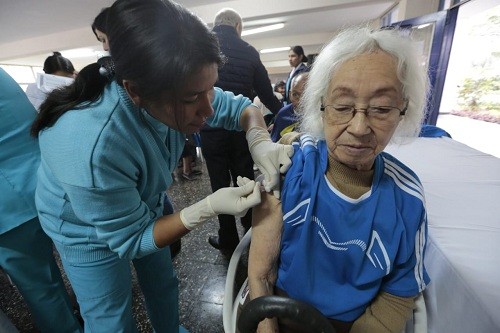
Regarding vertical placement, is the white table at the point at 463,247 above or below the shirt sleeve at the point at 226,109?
below

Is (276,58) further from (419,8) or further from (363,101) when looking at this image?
(363,101)

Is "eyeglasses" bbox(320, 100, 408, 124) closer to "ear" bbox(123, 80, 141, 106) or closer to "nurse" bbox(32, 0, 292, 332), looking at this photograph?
"nurse" bbox(32, 0, 292, 332)

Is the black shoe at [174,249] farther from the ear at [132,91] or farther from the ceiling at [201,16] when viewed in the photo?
the ceiling at [201,16]

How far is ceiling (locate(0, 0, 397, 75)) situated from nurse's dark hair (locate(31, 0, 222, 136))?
3379 millimetres

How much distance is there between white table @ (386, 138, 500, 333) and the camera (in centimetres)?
74

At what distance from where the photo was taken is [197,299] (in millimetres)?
1632

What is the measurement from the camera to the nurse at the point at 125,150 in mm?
586

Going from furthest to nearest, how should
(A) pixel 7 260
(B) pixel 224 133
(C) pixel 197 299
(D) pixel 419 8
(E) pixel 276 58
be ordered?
(E) pixel 276 58
(D) pixel 419 8
(B) pixel 224 133
(C) pixel 197 299
(A) pixel 7 260

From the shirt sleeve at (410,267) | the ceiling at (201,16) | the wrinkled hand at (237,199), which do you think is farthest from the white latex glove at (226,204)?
the ceiling at (201,16)

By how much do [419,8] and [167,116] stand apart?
19.4 feet

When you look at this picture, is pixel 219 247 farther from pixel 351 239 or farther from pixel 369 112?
pixel 369 112

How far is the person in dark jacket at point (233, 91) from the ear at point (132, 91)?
3.70 feet

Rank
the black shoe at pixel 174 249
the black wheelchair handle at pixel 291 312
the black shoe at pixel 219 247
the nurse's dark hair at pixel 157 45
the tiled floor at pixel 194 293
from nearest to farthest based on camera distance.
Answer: the black wheelchair handle at pixel 291 312
the nurse's dark hair at pixel 157 45
the tiled floor at pixel 194 293
the black shoe at pixel 174 249
the black shoe at pixel 219 247

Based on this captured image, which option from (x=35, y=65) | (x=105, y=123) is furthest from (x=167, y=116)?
(x=35, y=65)
